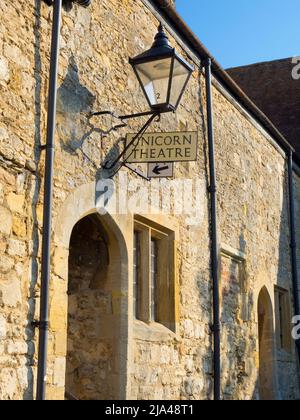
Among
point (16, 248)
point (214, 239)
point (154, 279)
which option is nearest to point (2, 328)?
point (16, 248)

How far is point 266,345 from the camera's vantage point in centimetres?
1156

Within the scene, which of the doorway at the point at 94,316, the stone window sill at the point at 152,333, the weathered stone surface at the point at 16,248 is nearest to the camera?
the weathered stone surface at the point at 16,248

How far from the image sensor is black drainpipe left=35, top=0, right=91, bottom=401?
5.34 meters

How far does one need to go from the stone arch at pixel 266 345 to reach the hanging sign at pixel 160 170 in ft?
15.7

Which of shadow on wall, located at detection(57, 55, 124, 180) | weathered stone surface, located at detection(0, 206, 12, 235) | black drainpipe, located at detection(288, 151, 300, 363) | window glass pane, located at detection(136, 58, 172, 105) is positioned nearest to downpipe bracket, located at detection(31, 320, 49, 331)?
weathered stone surface, located at detection(0, 206, 12, 235)

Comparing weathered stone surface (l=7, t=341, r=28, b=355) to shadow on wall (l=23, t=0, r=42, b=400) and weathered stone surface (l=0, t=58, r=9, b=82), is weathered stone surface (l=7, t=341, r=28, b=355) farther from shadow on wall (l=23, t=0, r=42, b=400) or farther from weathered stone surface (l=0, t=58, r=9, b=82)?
weathered stone surface (l=0, t=58, r=9, b=82)

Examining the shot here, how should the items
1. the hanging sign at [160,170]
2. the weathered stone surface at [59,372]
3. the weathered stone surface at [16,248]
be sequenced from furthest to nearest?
1. the hanging sign at [160,170]
2. the weathered stone surface at [59,372]
3. the weathered stone surface at [16,248]

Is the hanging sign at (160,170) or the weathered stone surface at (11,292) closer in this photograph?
the weathered stone surface at (11,292)

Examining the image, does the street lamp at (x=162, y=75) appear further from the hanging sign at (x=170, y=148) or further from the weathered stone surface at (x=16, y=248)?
the weathered stone surface at (x=16, y=248)

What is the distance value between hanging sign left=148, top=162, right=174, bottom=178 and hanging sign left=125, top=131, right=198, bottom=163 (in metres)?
0.51

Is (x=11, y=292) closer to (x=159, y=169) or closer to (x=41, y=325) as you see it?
(x=41, y=325)

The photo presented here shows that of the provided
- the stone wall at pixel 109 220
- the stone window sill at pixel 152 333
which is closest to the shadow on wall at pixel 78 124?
the stone wall at pixel 109 220

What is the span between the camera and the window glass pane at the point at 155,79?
6371 millimetres

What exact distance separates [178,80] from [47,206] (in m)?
1.71
